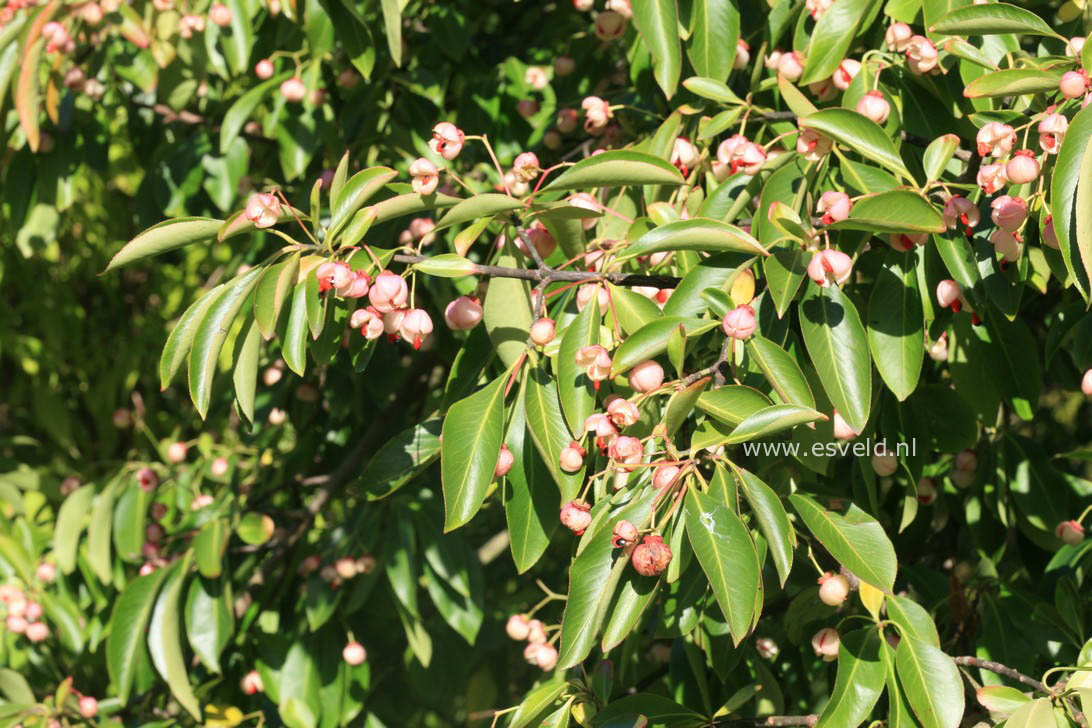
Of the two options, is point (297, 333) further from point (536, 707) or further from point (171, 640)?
point (171, 640)

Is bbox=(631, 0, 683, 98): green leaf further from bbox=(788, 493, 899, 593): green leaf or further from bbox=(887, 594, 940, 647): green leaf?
bbox=(887, 594, 940, 647): green leaf

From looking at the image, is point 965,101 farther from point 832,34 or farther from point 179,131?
point 179,131

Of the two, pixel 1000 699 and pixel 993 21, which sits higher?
pixel 993 21

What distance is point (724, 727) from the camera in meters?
1.37

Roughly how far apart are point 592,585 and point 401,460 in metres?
0.36

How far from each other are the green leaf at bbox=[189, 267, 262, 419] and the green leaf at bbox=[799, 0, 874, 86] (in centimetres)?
76

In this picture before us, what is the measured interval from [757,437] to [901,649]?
338 mm

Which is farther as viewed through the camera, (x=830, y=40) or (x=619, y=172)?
(x=830, y=40)

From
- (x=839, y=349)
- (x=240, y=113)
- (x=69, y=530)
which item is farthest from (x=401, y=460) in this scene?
(x=69, y=530)

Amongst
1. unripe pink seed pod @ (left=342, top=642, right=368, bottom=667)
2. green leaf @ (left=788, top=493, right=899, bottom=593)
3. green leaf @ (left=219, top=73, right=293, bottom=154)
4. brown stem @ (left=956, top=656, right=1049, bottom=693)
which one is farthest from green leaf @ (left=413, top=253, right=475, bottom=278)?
unripe pink seed pod @ (left=342, top=642, right=368, bottom=667)

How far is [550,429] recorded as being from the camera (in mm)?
1218

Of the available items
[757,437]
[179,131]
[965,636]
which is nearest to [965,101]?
[757,437]

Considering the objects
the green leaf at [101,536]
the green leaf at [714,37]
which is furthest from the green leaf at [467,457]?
the green leaf at [101,536]

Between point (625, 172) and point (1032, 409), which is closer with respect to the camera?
point (625, 172)
